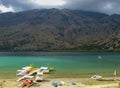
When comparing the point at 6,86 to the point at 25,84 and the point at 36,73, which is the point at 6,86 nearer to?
the point at 25,84

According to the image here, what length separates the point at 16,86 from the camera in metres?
49.2

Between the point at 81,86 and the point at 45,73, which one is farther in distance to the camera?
the point at 45,73

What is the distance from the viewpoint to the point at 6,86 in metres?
48.9

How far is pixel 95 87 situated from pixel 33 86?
1223 centimetres

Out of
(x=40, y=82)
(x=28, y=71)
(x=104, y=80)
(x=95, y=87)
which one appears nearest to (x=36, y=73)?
(x=28, y=71)

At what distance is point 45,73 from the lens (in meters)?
75.1

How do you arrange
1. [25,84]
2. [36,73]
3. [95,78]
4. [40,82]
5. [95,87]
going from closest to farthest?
[95,87] → [25,84] → [40,82] → [95,78] → [36,73]

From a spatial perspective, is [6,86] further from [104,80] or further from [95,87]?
[104,80]

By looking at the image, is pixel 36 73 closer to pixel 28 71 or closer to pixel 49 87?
pixel 28 71

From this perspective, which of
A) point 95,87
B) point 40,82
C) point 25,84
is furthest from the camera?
point 40,82

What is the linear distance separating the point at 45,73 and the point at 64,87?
94.9 ft

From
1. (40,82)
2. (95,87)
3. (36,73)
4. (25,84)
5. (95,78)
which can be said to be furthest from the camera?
(36,73)

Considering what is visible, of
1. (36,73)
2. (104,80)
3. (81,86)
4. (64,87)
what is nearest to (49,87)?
(64,87)

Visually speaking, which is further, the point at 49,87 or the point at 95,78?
the point at 95,78
